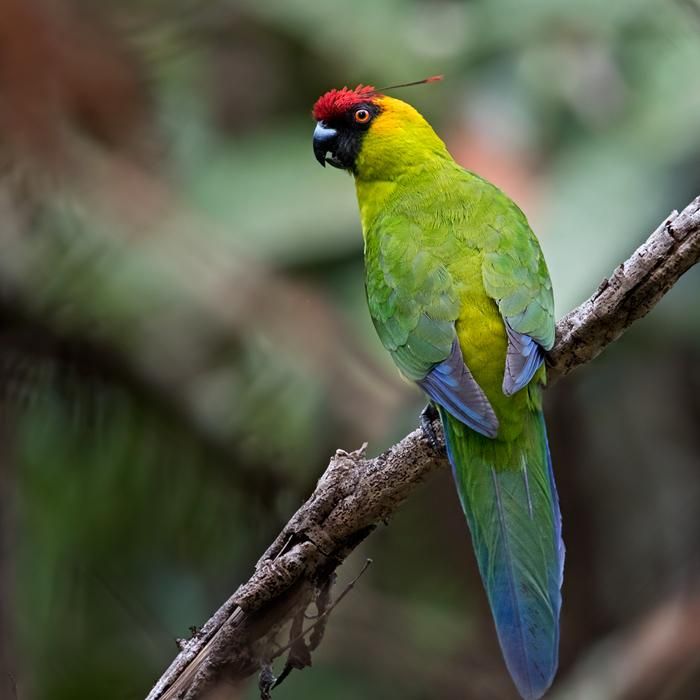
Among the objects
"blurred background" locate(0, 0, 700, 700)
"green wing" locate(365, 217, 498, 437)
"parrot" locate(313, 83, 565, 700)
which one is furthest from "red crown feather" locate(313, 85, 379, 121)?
"blurred background" locate(0, 0, 700, 700)

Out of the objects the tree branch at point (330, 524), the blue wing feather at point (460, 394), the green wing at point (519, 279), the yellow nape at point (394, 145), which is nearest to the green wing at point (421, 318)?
the blue wing feather at point (460, 394)

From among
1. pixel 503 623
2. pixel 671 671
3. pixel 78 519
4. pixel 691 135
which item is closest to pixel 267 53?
pixel 691 135

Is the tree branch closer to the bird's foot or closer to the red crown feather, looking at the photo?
the bird's foot

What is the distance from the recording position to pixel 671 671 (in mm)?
3930

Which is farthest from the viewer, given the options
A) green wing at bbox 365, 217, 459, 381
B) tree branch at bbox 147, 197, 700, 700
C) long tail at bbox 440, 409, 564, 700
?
green wing at bbox 365, 217, 459, 381

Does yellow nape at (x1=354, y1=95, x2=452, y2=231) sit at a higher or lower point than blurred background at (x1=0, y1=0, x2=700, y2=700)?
higher

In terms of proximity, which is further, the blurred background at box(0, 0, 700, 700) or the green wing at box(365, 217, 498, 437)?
the blurred background at box(0, 0, 700, 700)

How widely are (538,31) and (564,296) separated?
1637 mm

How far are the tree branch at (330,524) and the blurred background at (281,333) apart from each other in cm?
76

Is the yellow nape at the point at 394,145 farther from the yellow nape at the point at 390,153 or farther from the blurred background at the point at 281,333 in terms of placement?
the blurred background at the point at 281,333

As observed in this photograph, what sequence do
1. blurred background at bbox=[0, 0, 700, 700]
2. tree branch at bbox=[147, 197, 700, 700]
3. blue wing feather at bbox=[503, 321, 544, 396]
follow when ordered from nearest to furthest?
tree branch at bbox=[147, 197, 700, 700], blue wing feather at bbox=[503, 321, 544, 396], blurred background at bbox=[0, 0, 700, 700]

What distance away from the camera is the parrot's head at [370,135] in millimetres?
3762

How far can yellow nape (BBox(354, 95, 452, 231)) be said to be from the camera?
371cm

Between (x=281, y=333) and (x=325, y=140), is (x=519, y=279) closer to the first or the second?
(x=325, y=140)
